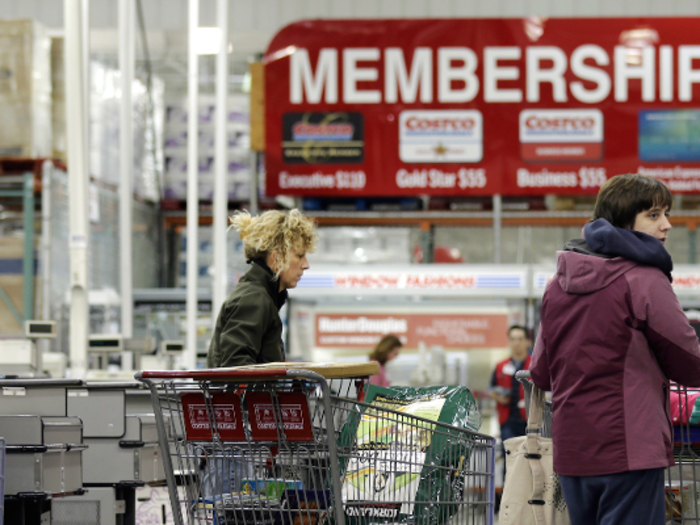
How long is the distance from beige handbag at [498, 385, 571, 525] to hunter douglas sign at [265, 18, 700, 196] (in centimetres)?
942

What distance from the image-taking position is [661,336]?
107 inches

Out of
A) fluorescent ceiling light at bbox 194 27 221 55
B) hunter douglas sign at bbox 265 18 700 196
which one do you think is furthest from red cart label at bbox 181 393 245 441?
fluorescent ceiling light at bbox 194 27 221 55

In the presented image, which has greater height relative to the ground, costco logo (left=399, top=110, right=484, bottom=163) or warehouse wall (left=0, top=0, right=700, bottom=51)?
warehouse wall (left=0, top=0, right=700, bottom=51)

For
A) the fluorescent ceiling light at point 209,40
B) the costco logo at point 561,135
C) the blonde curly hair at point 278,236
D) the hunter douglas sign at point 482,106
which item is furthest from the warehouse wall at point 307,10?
the blonde curly hair at point 278,236

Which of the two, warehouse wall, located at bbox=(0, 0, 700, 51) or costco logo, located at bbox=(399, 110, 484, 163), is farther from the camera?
warehouse wall, located at bbox=(0, 0, 700, 51)

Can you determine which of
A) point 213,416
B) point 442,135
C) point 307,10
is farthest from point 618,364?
point 307,10

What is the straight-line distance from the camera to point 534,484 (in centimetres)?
315

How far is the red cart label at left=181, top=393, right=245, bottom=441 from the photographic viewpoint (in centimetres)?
294

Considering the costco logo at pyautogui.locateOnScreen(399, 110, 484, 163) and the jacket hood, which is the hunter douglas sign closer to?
the costco logo at pyautogui.locateOnScreen(399, 110, 484, 163)

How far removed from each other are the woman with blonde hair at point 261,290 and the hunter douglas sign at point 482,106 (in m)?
8.74

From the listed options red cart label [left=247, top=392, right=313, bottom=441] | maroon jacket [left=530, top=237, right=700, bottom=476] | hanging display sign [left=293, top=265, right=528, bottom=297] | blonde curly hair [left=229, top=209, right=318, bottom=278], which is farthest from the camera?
hanging display sign [left=293, top=265, right=528, bottom=297]

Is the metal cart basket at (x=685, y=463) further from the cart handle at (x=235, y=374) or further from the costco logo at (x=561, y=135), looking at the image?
the costco logo at (x=561, y=135)

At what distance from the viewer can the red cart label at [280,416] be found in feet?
9.39

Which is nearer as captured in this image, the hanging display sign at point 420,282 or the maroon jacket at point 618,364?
the maroon jacket at point 618,364
